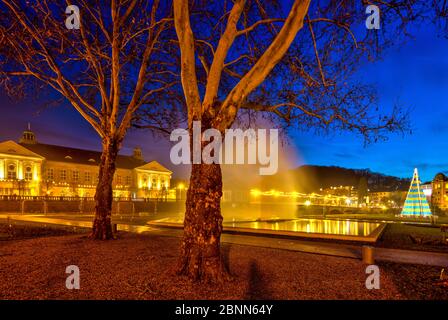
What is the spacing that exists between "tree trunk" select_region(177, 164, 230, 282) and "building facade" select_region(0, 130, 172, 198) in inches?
2351

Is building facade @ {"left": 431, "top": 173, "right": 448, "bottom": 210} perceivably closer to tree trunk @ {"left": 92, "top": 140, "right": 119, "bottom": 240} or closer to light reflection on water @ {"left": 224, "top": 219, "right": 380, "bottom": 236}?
light reflection on water @ {"left": 224, "top": 219, "right": 380, "bottom": 236}

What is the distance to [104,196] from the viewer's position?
42.6 ft

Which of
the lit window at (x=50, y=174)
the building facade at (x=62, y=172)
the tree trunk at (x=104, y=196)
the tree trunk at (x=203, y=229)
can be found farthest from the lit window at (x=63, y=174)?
Answer: the tree trunk at (x=203, y=229)

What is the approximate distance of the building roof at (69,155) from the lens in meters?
72.0

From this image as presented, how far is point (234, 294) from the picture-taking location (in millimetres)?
5844

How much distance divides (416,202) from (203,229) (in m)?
38.4

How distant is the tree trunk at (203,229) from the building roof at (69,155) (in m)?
74.3

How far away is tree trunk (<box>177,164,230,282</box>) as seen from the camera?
6582mm

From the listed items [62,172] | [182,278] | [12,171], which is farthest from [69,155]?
[182,278]

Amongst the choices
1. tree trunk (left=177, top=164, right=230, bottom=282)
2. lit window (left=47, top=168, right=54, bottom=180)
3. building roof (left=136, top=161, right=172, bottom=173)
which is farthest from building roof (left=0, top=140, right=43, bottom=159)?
tree trunk (left=177, top=164, right=230, bottom=282)

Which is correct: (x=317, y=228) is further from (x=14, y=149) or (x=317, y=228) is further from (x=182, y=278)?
(x=14, y=149)

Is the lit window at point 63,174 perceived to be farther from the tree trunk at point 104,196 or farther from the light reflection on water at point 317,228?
the tree trunk at point 104,196
